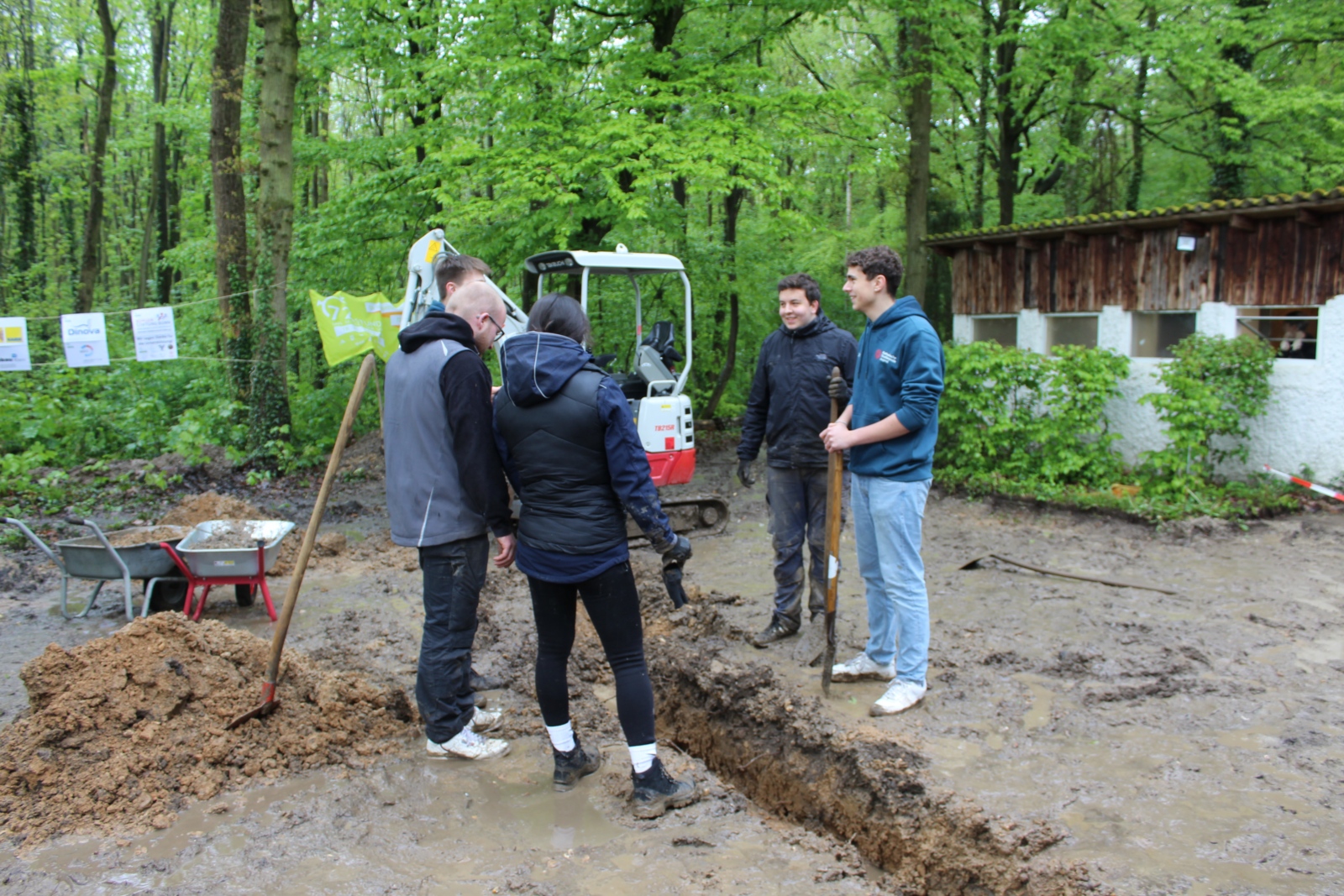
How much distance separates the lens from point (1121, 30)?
14000 millimetres

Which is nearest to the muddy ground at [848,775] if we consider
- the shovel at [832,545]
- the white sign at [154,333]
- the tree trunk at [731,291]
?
the shovel at [832,545]

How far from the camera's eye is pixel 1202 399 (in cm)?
837

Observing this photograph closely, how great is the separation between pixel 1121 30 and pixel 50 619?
16223 mm

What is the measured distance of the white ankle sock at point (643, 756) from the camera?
10.6ft

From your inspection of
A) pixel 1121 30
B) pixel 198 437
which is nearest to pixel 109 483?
pixel 198 437

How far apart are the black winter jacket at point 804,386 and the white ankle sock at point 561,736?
2.06 meters

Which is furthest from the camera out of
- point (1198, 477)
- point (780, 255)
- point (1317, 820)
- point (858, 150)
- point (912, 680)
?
point (780, 255)

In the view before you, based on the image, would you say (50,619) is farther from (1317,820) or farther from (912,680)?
(1317,820)

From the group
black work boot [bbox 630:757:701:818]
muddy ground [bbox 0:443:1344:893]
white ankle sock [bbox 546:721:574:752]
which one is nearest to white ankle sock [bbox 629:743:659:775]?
black work boot [bbox 630:757:701:818]

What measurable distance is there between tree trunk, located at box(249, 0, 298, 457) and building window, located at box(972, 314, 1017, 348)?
29.9 feet

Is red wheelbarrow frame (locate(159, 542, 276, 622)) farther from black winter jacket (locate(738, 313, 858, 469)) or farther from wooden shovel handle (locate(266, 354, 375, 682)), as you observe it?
black winter jacket (locate(738, 313, 858, 469))

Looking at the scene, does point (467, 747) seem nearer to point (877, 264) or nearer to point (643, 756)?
point (643, 756)

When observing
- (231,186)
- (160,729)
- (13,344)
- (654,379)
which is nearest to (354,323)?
(231,186)

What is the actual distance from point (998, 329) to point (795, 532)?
27.9 ft
